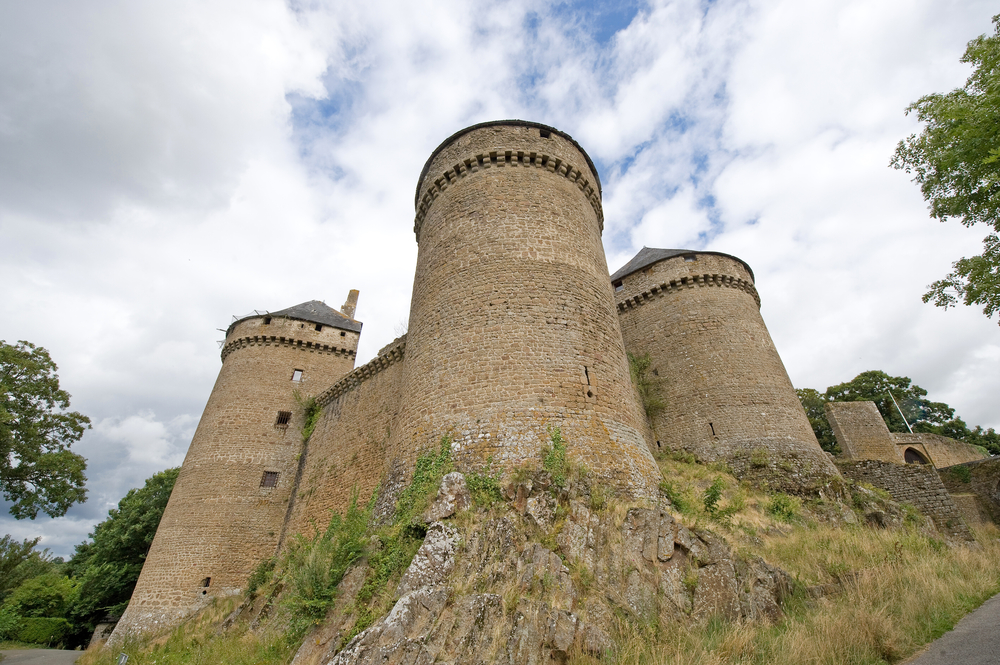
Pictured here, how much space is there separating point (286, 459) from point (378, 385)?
17.9 feet

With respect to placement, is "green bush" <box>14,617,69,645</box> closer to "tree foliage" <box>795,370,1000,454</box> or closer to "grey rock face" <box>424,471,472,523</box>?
"grey rock face" <box>424,471,472,523</box>

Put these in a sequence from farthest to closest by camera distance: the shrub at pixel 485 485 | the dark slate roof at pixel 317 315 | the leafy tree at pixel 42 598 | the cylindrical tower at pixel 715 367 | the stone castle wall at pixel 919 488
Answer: the leafy tree at pixel 42 598 → the dark slate roof at pixel 317 315 → the cylindrical tower at pixel 715 367 → the stone castle wall at pixel 919 488 → the shrub at pixel 485 485

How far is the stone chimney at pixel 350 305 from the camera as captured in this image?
72.4 ft

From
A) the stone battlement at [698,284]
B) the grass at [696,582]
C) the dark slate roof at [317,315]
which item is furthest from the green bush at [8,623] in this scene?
the stone battlement at [698,284]

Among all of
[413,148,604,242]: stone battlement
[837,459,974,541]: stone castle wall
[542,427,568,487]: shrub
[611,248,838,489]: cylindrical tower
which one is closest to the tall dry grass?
[542,427,568,487]: shrub

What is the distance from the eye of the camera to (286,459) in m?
16.3

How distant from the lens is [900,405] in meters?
34.2

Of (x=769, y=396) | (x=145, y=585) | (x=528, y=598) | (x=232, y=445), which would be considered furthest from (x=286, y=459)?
(x=769, y=396)

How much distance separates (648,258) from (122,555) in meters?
26.4

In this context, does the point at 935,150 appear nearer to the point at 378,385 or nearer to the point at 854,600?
the point at 854,600

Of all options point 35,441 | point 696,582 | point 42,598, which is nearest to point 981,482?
point 696,582

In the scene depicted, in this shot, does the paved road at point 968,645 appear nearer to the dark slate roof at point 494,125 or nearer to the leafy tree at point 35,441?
the dark slate roof at point 494,125

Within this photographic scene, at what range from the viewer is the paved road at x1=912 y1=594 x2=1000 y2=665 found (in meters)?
3.79

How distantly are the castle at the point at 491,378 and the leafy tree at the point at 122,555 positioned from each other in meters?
7.79
